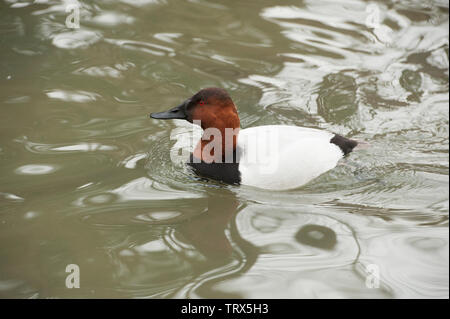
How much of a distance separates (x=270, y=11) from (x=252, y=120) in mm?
2431

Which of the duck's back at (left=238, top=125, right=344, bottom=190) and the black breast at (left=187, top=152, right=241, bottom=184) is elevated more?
the duck's back at (left=238, top=125, right=344, bottom=190)

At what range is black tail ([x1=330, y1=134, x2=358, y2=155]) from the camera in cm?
514

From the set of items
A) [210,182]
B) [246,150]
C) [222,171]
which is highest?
[246,150]

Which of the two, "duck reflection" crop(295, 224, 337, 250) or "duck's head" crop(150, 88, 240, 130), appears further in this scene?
"duck's head" crop(150, 88, 240, 130)

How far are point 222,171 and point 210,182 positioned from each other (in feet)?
0.48

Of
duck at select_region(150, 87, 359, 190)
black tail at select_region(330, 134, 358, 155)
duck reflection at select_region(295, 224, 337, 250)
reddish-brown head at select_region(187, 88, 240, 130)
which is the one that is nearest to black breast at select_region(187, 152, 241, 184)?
duck at select_region(150, 87, 359, 190)

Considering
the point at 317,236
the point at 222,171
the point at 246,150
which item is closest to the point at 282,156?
the point at 246,150

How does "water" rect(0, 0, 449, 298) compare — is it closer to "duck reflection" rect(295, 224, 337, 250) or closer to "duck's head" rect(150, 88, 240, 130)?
"duck reflection" rect(295, 224, 337, 250)

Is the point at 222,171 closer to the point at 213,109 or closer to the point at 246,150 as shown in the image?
the point at 246,150

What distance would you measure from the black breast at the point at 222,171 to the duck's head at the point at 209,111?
0.30 metres

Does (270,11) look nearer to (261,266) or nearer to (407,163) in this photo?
(407,163)

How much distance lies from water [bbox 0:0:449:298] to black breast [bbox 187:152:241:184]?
0.08 meters

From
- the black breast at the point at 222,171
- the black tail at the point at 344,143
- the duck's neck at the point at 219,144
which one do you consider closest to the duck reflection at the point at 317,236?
the black breast at the point at 222,171

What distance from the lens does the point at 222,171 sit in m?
4.79
